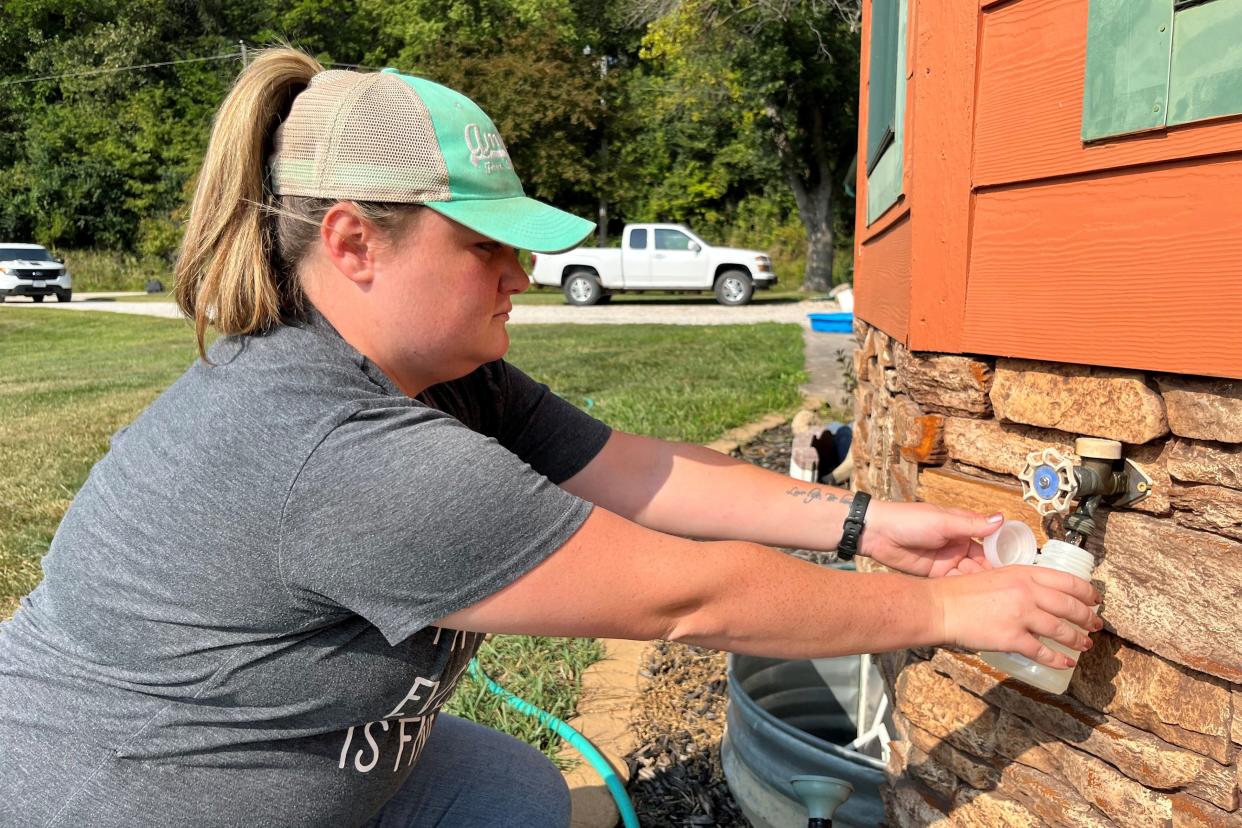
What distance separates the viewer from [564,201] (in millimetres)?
28969

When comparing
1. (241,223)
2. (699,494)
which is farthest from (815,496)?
(241,223)

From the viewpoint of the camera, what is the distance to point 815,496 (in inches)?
85.1

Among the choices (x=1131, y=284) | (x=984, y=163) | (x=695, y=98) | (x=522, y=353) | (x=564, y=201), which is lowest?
(x=522, y=353)

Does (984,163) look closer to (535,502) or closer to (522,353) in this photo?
(535,502)

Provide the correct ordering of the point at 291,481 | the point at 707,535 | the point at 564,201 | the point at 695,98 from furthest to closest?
the point at 564,201 < the point at 695,98 < the point at 707,535 < the point at 291,481

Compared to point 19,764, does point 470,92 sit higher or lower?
higher

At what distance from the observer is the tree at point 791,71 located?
19734 mm

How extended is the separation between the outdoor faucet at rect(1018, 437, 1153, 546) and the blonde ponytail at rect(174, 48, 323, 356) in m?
1.20

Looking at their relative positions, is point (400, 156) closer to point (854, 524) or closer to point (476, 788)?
point (854, 524)

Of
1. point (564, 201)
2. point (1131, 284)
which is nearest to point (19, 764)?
point (1131, 284)

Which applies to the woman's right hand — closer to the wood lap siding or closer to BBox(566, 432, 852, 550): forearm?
the wood lap siding

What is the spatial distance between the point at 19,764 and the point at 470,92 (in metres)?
26.5

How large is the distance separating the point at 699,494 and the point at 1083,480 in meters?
0.78

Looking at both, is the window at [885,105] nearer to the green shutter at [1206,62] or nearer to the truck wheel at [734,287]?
the green shutter at [1206,62]
